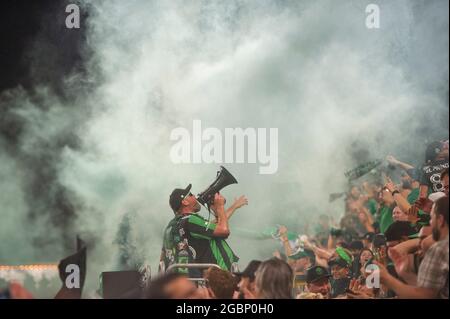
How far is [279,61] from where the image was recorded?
6355 mm

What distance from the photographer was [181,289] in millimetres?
5891

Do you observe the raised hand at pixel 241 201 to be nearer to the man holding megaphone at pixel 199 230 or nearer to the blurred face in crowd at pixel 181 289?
the man holding megaphone at pixel 199 230

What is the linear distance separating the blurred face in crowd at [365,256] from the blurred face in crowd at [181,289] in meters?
1.43

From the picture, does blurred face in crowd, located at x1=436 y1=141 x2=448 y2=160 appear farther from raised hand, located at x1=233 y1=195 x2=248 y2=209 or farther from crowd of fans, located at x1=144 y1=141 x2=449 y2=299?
raised hand, located at x1=233 y1=195 x2=248 y2=209

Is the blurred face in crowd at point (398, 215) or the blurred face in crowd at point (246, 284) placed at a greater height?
the blurred face in crowd at point (398, 215)

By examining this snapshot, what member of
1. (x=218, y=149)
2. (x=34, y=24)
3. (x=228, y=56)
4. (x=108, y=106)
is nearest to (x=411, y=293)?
(x=218, y=149)

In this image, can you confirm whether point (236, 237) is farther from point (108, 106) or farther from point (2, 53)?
point (2, 53)

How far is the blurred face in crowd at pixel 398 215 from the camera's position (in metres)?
6.36

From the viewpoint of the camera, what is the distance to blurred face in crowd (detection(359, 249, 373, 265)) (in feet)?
20.8

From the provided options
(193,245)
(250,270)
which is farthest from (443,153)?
(193,245)

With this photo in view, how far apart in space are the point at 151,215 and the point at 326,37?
7.05 ft

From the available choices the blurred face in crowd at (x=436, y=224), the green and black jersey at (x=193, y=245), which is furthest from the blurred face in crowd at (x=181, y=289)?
the blurred face in crowd at (x=436, y=224)

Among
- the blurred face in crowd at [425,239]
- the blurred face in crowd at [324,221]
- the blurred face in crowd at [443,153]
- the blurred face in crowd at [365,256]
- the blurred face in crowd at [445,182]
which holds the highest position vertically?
the blurred face in crowd at [443,153]

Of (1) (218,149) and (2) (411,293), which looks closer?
(2) (411,293)
